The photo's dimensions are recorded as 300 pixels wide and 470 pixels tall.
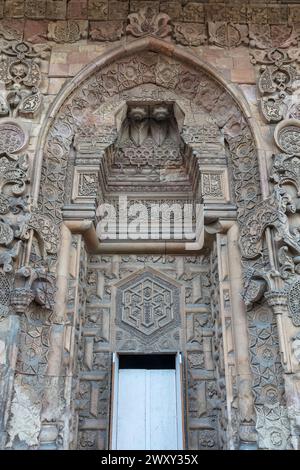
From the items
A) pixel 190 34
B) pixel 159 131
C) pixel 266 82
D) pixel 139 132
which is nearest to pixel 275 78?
pixel 266 82

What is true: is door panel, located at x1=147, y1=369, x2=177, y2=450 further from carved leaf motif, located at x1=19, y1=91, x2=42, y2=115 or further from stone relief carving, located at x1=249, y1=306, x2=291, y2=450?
carved leaf motif, located at x1=19, y1=91, x2=42, y2=115

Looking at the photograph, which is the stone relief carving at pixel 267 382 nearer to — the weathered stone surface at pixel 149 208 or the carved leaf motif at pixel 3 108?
the weathered stone surface at pixel 149 208

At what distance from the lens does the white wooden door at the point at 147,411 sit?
20.4 feet

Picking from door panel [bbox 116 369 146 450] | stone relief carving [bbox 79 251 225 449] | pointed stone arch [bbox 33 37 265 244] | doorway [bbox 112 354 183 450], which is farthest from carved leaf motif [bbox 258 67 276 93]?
door panel [bbox 116 369 146 450]

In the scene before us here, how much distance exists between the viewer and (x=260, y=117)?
23.5ft

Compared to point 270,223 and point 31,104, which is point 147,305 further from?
point 31,104

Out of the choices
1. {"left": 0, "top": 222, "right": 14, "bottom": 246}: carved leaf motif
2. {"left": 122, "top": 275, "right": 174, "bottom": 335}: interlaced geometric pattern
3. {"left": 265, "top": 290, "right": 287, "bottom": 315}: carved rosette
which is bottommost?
{"left": 265, "top": 290, "right": 287, "bottom": 315}: carved rosette

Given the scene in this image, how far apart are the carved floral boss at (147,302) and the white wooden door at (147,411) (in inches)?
27.5

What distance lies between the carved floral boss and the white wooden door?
2.29ft

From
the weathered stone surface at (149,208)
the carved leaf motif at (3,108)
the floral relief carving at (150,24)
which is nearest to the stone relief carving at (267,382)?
the weathered stone surface at (149,208)

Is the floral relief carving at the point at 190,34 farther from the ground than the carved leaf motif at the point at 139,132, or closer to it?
farther from the ground

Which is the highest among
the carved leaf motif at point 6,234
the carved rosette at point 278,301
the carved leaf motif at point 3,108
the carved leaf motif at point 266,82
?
the carved leaf motif at point 266,82

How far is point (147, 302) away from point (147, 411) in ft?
5.32

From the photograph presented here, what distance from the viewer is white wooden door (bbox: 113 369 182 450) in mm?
6207
